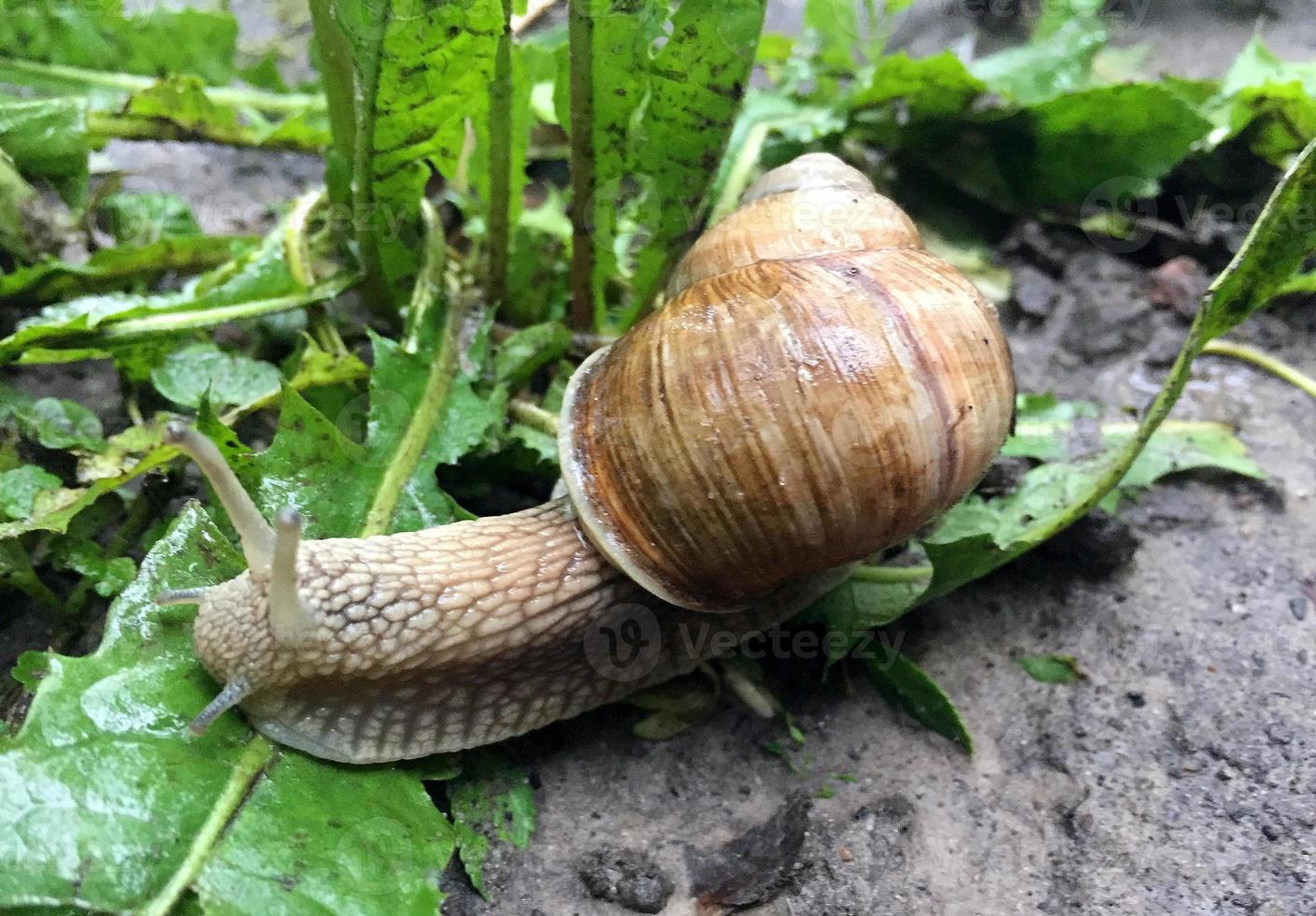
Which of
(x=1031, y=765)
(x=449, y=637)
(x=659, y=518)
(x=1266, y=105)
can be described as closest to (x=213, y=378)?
(x=449, y=637)

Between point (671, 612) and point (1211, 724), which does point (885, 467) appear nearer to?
point (671, 612)

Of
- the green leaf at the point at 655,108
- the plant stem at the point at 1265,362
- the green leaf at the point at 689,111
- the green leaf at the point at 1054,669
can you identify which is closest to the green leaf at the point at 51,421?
the green leaf at the point at 655,108

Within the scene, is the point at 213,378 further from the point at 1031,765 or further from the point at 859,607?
the point at 1031,765

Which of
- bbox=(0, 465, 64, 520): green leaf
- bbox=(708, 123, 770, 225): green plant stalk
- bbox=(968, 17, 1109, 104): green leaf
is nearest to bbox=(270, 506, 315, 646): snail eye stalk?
bbox=(0, 465, 64, 520): green leaf

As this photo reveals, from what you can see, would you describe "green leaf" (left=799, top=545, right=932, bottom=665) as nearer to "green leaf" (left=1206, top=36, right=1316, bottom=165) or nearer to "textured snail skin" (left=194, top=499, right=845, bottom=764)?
"textured snail skin" (left=194, top=499, right=845, bottom=764)

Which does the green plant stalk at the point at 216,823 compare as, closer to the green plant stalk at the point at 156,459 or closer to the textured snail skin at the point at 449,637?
the textured snail skin at the point at 449,637
